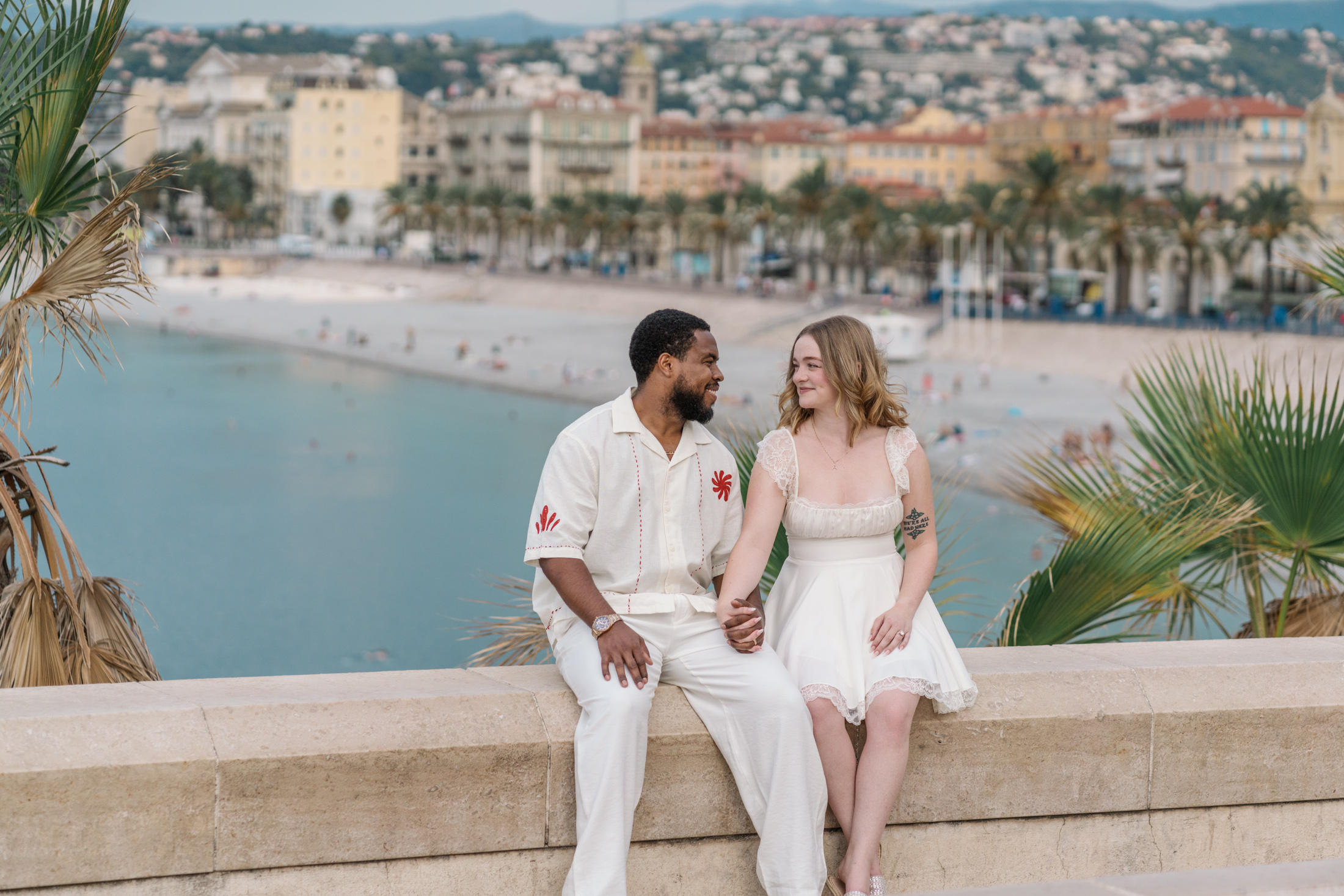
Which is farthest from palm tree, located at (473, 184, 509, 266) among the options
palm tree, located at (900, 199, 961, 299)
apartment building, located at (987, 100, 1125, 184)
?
palm tree, located at (900, 199, 961, 299)

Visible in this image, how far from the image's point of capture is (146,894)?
289 cm

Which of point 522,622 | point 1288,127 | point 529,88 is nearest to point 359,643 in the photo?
point 522,622

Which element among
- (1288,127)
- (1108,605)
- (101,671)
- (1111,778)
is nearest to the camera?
(1111,778)

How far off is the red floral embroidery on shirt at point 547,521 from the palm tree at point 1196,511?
58.3 inches

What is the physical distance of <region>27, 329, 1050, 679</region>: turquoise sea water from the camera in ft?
74.6

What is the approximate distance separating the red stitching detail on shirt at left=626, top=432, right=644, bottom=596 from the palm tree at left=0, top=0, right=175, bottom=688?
1359mm

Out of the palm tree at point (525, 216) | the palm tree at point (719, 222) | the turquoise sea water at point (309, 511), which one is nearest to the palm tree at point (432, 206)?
the palm tree at point (525, 216)

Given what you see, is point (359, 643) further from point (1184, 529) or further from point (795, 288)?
point (795, 288)

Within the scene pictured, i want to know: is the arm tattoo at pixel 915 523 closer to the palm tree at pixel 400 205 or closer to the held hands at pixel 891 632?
the held hands at pixel 891 632

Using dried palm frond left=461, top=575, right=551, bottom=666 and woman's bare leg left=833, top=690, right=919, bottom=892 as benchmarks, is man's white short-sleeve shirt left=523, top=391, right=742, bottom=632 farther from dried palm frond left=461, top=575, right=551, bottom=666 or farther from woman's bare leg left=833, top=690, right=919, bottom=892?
dried palm frond left=461, top=575, right=551, bottom=666

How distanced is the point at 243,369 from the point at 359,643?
40.3 metres

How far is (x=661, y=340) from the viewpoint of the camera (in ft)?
11.4

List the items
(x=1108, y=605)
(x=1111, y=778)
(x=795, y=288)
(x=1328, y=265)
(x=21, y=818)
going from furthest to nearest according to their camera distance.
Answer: (x=795, y=288)
(x=1328, y=265)
(x=1108, y=605)
(x=1111, y=778)
(x=21, y=818)

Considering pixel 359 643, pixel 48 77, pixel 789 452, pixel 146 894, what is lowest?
pixel 359 643
